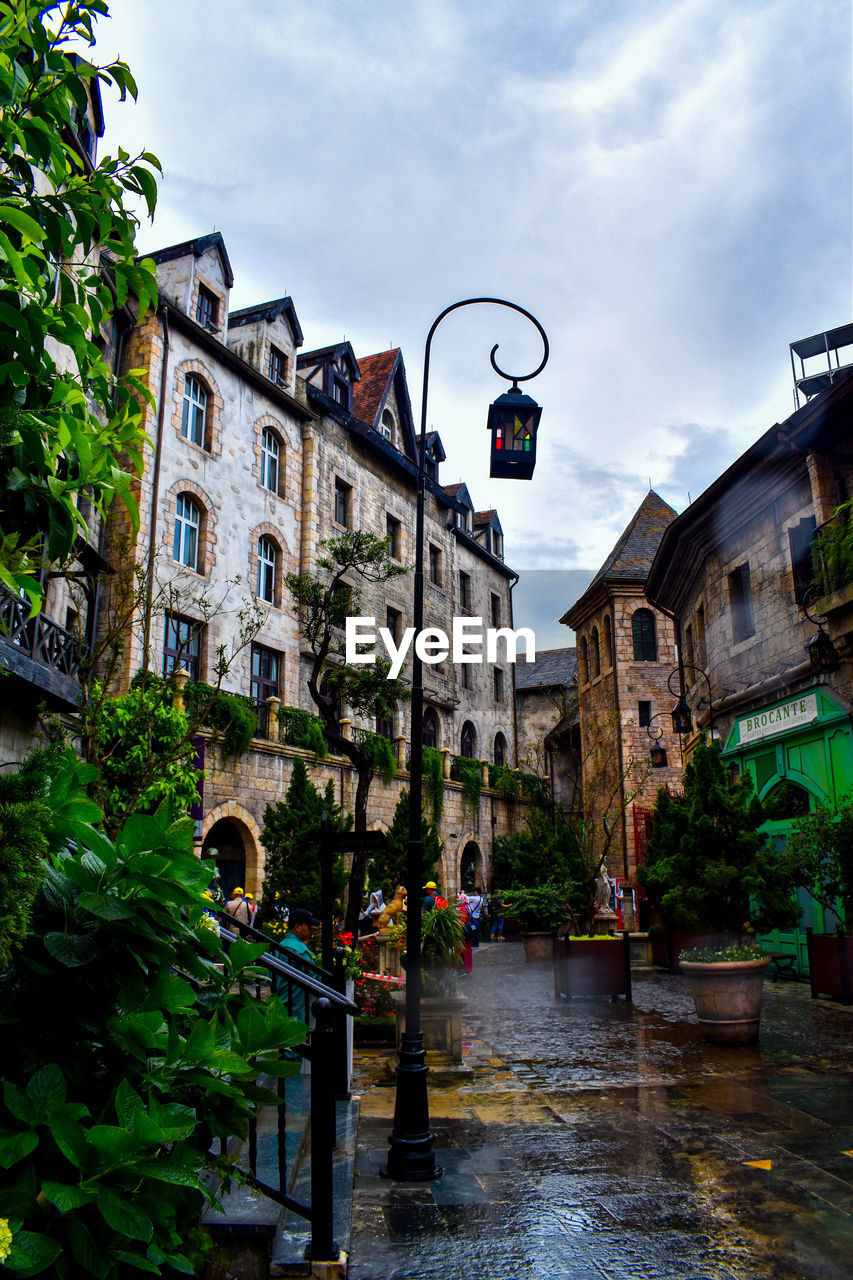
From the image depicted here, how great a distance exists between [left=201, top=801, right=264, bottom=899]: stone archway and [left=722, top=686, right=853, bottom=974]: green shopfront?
33.9 ft

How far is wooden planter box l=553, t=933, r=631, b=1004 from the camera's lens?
12.6 metres

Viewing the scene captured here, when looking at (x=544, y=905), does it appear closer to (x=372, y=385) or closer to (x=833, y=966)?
(x=833, y=966)

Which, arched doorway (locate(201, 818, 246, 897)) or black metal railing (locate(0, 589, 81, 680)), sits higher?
black metal railing (locate(0, 589, 81, 680))

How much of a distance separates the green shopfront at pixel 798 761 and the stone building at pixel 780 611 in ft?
0.08

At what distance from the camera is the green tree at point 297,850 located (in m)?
16.7

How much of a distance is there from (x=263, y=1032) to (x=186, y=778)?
12.9 meters

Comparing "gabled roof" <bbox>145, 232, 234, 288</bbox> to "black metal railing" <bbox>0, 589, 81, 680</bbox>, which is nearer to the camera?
"black metal railing" <bbox>0, 589, 81, 680</bbox>

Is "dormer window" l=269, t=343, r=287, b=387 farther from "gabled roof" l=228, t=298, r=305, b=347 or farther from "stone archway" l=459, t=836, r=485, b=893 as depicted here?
"stone archway" l=459, t=836, r=485, b=893

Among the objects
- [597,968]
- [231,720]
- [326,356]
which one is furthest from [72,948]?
[326,356]

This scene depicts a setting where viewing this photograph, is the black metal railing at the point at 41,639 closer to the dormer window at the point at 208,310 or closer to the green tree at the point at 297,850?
the green tree at the point at 297,850

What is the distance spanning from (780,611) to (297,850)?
31.9ft

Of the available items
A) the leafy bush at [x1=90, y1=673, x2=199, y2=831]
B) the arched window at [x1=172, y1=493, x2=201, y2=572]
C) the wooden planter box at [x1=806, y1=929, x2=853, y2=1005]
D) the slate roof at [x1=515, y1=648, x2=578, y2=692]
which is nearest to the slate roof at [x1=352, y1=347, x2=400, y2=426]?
the arched window at [x1=172, y1=493, x2=201, y2=572]

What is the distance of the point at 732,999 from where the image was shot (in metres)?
9.35

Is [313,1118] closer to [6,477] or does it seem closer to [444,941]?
[6,477]
